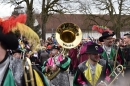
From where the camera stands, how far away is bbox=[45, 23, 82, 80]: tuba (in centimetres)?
657

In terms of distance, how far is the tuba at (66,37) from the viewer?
6566 mm

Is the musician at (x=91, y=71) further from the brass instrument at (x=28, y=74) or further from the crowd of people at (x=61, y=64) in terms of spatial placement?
the brass instrument at (x=28, y=74)

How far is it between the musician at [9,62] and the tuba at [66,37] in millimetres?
3556

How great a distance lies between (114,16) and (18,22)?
119 feet

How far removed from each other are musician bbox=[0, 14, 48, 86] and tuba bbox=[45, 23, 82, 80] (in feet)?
11.7

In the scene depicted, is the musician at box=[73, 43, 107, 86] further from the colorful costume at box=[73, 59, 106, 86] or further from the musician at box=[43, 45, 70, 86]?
the musician at box=[43, 45, 70, 86]

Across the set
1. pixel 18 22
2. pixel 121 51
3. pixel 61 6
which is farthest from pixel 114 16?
pixel 18 22

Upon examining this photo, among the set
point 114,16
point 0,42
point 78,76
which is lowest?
point 114,16

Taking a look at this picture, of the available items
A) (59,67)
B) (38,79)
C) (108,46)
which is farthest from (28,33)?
(108,46)

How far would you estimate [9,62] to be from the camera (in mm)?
2914

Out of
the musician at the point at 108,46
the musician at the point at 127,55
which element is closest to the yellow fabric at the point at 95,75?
the musician at the point at 127,55

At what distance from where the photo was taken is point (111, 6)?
37.1 metres

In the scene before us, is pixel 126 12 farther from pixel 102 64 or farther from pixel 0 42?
pixel 0 42

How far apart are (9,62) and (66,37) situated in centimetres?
391
